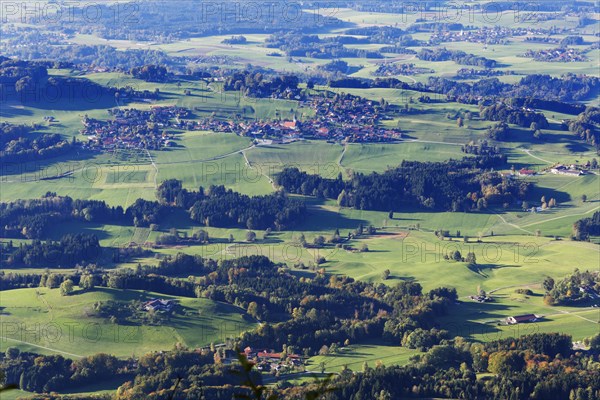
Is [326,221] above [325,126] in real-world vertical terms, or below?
below

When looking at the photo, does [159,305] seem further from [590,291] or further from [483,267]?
[590,291]

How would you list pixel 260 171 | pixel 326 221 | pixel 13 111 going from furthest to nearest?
pixel 13 111 < pixel 260 171 < pixel 326 221

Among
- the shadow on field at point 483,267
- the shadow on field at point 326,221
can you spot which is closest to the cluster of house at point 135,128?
the shadow on field at point 326,221

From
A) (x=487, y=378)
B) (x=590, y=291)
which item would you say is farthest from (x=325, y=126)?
(x=487, y=378)

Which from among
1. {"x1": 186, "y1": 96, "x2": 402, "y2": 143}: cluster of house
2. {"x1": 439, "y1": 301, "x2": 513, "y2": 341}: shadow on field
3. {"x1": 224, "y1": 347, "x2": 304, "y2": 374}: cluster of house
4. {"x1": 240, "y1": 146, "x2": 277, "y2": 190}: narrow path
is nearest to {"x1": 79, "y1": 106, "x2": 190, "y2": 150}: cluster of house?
{"x1": 186, "y1": 96, "x2": 402, "y2": 143}: cluster of house

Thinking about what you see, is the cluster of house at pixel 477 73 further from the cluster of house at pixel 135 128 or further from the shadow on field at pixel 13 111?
the shadow on field at pixel 13 111

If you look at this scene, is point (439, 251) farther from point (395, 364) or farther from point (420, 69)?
point (420, 69)
